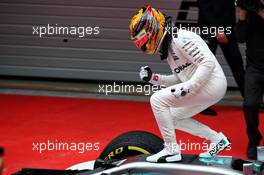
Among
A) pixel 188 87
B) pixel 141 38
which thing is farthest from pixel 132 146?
pixel 141 38

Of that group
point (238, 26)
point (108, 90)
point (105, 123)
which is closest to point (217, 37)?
point (238, 26)

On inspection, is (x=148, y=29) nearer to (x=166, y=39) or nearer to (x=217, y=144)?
(x=166, y=39)

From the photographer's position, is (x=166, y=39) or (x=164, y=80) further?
(x=164, y=80)

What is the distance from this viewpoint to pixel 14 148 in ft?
27.3

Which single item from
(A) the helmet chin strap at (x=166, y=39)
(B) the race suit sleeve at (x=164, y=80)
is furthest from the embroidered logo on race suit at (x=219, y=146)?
(A) the helmet chin strap at (x=166, y=39)

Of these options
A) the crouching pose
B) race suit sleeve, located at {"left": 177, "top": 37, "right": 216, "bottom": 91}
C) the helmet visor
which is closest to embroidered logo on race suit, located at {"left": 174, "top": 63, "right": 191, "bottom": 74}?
the crouching pose

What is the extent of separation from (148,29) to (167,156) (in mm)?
1138

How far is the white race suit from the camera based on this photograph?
6.35 m

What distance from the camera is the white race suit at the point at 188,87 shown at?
250 inches

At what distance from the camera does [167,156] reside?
6004 mm

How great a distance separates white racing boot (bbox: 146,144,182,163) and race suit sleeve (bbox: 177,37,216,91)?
0.58 metres

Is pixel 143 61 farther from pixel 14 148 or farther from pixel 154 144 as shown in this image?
pixel 154 144

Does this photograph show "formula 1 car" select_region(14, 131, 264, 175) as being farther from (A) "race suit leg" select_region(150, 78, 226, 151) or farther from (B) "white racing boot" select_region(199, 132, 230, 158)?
(B) "white racing boot" select_region(199, 132, 230, 158)

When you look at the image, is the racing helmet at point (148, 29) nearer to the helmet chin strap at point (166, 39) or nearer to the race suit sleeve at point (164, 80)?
the helmet chin strap at point (166, 39)
